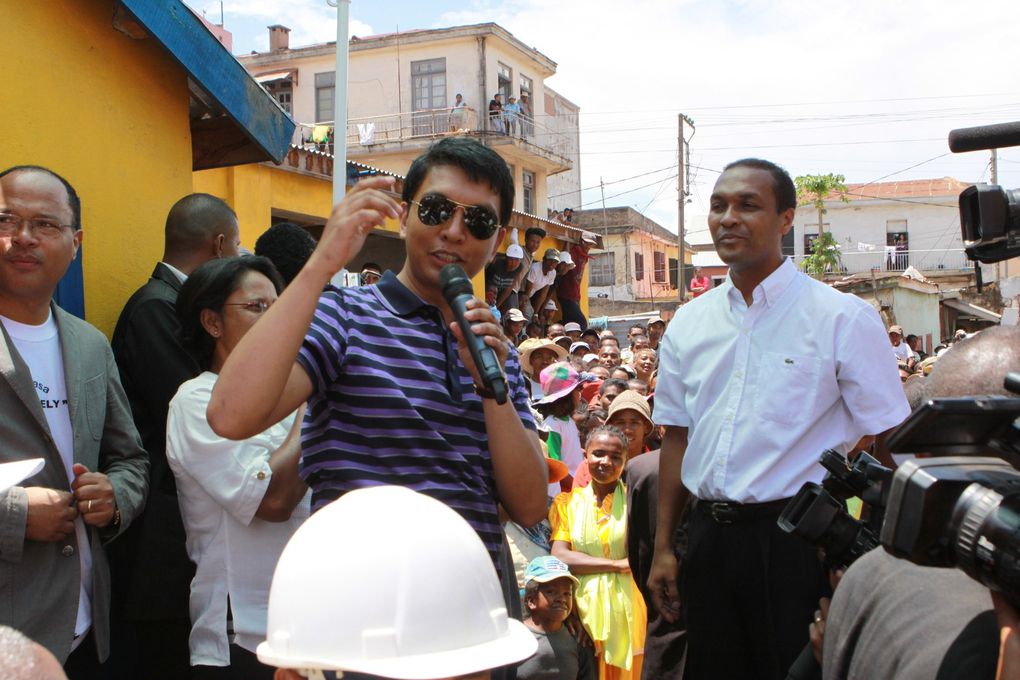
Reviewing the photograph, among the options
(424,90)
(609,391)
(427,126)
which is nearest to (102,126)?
(609,391)

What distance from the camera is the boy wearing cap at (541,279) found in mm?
15672

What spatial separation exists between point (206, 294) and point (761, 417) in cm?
194

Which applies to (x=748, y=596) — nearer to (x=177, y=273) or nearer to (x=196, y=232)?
(x=177, y=273)

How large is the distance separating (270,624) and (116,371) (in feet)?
6.46

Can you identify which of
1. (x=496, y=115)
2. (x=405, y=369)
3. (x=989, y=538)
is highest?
(x=496, y=115)

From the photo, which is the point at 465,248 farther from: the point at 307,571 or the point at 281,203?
the point at 281,203

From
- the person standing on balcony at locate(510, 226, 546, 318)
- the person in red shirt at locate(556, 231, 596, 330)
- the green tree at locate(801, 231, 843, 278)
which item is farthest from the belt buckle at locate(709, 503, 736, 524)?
the green tree at locate(801, 231, 843, 278)

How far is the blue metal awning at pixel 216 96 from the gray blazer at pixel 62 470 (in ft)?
5.94

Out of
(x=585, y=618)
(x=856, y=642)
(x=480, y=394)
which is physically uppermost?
(x=480, y=394)

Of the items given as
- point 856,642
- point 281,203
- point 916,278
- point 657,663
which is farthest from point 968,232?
point 916,278

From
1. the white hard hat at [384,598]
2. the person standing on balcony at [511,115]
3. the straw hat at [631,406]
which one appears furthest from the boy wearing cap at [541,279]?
the person standing on balcony at [511,115]

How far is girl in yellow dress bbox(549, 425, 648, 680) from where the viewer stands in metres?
5.07

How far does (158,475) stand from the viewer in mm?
3320

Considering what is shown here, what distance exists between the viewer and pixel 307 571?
1565mm
